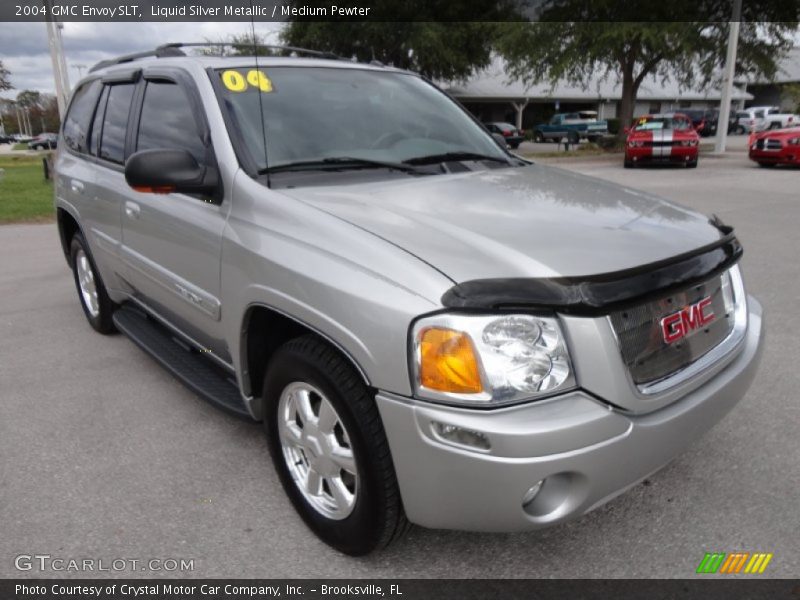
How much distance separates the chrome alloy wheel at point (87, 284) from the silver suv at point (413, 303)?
1477mm

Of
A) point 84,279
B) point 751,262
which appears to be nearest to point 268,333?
point 84,279

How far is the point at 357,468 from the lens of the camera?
211cm

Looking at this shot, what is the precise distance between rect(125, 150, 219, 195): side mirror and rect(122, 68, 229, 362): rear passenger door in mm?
109

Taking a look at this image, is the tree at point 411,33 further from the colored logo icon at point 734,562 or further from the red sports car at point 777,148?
the colored logo icon at point 734,562

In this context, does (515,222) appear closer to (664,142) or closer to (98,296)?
(98,296)

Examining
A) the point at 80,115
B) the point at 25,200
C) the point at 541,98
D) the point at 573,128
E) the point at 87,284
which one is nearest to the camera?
the point at 80,115

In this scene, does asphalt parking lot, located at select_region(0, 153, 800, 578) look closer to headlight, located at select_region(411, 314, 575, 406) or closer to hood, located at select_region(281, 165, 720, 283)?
headlight, located at select_region(411, 314, 575, 406)

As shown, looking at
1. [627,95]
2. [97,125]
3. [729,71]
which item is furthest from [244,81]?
[627,95]

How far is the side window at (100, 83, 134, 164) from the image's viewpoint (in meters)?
3.79

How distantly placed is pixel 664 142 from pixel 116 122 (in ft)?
57.7

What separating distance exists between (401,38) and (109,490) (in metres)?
33.5

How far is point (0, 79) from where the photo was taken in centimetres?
2955

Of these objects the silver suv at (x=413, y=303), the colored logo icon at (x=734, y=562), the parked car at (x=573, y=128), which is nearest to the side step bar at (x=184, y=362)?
the silver suv at (x=413, y=303)

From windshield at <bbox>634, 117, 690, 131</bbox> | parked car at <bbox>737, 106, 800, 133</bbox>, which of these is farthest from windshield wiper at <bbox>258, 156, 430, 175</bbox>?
parked car at <bbox>737, 106, 800, 133</bbox>
